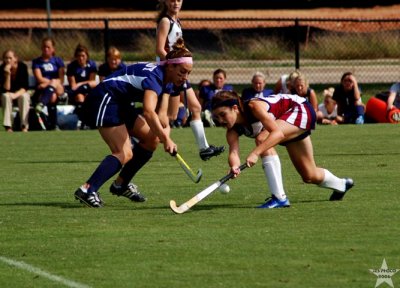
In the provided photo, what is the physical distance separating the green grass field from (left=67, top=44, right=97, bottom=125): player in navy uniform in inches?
259

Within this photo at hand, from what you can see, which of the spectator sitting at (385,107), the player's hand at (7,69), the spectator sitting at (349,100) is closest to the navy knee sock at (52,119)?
the player's hand at (7,69)

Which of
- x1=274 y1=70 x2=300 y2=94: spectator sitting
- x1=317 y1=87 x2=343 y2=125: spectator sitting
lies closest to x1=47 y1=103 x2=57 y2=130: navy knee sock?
x1=274 y1=70 x2=300 y2=94: spectator sitting

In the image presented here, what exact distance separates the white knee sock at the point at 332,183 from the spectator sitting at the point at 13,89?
35.7ft

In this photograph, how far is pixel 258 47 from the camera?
3741 cm

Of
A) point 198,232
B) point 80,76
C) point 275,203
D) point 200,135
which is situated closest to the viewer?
point 198,232

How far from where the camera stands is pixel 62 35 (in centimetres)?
4025

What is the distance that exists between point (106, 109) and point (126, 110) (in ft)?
0.79

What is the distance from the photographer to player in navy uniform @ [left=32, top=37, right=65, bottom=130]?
21.4m

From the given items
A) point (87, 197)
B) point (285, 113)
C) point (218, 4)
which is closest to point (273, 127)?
point (285, 113)

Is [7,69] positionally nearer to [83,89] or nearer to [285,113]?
[83,89]

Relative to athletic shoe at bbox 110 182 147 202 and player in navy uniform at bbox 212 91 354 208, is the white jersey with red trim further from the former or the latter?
athletic shoe at bbox 110 182 147 202

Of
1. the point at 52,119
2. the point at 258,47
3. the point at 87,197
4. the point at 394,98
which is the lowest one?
the point at 258,47

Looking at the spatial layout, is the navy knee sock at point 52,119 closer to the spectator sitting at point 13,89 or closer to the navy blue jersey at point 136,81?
the spectator sitting at point 13,89

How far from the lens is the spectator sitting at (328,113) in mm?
21794
